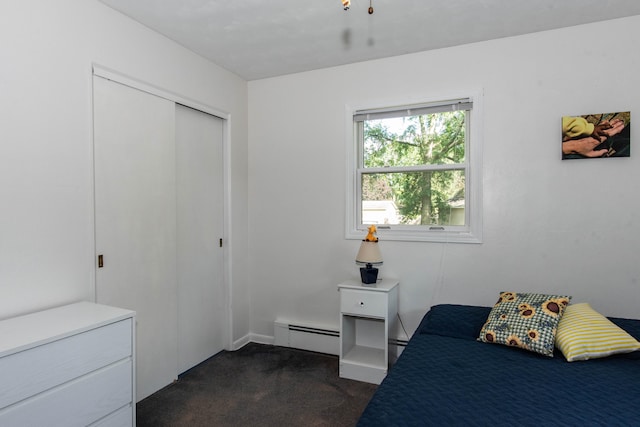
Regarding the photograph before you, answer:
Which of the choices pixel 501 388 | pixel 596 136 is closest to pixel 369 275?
pixel 501 388

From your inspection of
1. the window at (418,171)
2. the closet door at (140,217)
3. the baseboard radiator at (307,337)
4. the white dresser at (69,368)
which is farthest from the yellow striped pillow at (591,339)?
the closet door at (140,217)

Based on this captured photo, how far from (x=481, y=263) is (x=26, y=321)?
284 cm

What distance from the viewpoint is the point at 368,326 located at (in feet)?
10.2

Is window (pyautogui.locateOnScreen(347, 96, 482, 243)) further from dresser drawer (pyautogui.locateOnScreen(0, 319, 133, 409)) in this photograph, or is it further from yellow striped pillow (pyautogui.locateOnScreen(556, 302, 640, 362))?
dresser drawer (pyautogui.locateOnScreen(0, 319, 133, 409))

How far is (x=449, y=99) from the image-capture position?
2883mm

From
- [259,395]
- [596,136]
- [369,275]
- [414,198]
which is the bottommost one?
[259,395]

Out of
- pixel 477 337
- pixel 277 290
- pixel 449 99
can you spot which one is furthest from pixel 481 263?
pixel 277 290

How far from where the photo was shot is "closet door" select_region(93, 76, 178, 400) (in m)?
2.25

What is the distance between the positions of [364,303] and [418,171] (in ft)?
3.93

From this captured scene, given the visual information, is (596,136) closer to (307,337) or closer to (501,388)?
(501,388)

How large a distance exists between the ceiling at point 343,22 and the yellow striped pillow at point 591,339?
1917 mm

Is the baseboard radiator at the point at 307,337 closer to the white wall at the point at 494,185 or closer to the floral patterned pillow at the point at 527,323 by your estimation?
the white wall at the point at 494,185

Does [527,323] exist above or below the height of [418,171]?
below

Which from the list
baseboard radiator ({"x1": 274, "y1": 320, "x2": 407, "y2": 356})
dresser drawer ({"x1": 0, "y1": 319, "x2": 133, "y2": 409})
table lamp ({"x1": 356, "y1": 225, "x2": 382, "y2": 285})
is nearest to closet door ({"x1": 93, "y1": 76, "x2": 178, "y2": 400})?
dresser drawer ({"x1": 0, "y1": 319, "x2": 133, "y2": 409})
